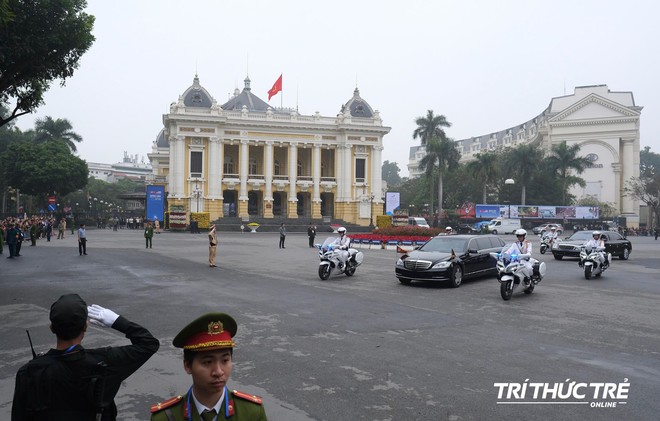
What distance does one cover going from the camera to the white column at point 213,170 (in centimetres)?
6169

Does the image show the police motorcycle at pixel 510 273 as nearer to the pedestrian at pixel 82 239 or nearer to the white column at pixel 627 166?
the pedestrian at pixel 82 239

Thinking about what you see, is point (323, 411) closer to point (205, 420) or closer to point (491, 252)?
point (205, 420)

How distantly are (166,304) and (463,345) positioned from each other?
616 cm

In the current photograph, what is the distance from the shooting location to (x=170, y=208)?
5706cm

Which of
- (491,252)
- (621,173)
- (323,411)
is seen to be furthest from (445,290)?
(621,173)

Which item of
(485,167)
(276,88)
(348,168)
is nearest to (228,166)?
(276,88)

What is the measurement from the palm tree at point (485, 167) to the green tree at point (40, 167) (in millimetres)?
48395

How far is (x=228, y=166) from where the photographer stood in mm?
68750

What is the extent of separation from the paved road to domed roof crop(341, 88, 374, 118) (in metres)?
53.4

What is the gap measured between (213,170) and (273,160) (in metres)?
9.42

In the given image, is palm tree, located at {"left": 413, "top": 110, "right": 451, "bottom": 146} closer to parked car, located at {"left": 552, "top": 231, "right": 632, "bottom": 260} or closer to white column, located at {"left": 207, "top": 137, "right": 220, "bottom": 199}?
white column, located at {"left": 207, "top": 137, "right": 220, "bottom": 199}

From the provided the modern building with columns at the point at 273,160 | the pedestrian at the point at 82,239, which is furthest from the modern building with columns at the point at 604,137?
the pedestrian at the point at 82,239

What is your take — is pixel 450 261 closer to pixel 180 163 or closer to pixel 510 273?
pixel 510 273

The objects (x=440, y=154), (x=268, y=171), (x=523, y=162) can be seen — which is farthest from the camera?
(x=523, y=162)
